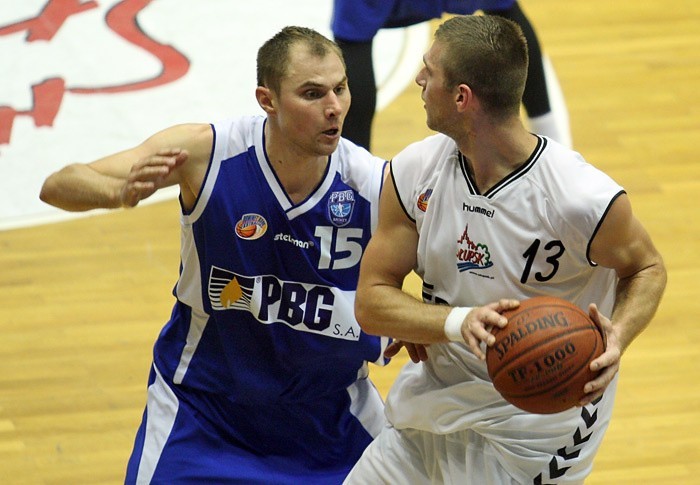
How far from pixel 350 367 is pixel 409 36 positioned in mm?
4282

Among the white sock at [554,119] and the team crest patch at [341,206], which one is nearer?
the team crest patch at [341,206]

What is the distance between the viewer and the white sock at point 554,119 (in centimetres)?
643

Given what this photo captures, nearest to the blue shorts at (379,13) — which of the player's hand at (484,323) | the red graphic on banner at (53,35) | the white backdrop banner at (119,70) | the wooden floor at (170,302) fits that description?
the wooden floor at (170,302)

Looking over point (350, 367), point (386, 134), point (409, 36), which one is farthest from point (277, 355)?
point (409, 36)

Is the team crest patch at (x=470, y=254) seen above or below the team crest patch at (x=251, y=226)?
above

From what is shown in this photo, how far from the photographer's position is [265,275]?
4031 millimetres

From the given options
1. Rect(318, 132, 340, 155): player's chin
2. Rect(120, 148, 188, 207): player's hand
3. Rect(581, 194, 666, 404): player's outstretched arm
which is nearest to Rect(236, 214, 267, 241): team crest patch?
Rect(318, 132, 340, 155): player's chin

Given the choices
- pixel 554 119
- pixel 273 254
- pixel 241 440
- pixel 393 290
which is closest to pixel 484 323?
pixel 393 290

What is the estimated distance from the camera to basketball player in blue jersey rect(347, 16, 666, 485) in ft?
10.6

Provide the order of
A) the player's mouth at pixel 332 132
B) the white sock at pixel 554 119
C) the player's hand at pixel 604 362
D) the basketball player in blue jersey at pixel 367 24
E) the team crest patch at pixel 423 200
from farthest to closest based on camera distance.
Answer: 1. the white sock at pixel 554 119
2. the basketball player in blue jersey at pixel 367 24
3. the player's mouth at pixel 332 132
4. the team crest patch at pixel 423 200
5. the player's hand at pixel 604 362

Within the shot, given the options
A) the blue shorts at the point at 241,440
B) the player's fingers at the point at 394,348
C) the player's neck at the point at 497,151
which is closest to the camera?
the player's neck at the point at 497,151

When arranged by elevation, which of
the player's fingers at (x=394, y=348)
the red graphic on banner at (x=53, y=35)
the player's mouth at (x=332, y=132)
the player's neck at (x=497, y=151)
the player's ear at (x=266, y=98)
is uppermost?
the player's neck at (x=497, y=151)

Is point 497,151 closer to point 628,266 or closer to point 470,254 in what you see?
point 470,254

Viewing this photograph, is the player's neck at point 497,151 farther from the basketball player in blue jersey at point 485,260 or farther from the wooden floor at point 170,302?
the wooden floor at point 170,302
